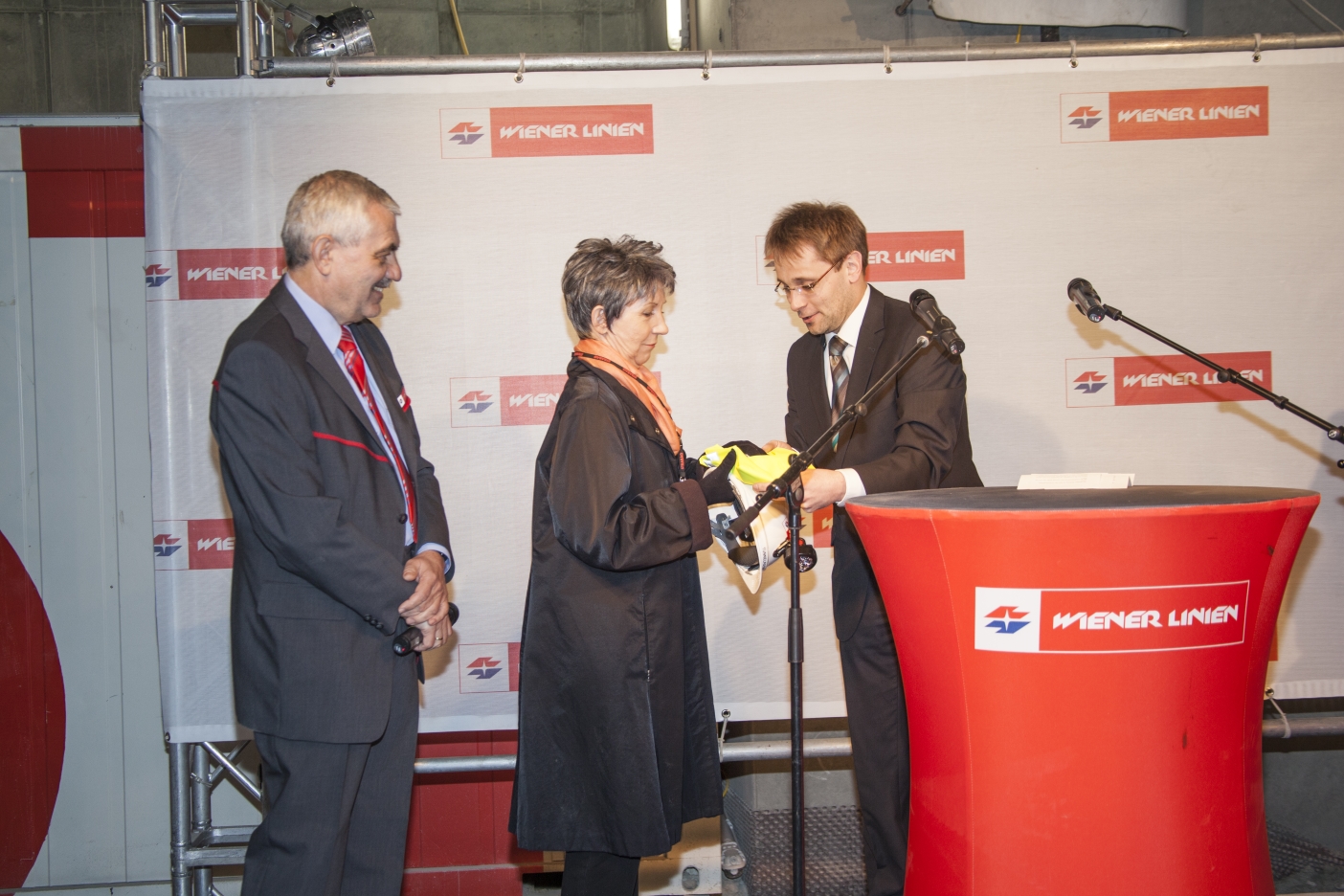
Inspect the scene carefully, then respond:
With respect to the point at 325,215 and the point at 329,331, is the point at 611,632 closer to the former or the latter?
the point at 329,331

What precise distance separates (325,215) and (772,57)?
5.26 ft

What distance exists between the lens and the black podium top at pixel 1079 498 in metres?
1.23

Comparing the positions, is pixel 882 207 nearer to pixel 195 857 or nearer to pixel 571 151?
pixel 571 151

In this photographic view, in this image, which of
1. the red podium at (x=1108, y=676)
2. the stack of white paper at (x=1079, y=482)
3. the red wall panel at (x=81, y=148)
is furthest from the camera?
the red wall panel at (x=81, y=148)

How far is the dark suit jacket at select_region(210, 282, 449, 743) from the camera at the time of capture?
1.71 meters

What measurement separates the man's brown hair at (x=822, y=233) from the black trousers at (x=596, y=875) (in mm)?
1443

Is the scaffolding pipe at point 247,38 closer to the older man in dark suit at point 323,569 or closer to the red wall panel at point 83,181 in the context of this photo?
the red wall panel at point 83,181

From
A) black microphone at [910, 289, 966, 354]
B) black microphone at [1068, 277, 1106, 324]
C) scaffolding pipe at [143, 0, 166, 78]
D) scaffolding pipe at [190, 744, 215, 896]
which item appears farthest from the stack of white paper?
scaffolding pipe at [143, 0, 166, 78]

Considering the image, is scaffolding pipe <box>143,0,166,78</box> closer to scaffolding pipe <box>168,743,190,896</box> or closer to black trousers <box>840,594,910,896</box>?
scaffolding pipe <box>168,743,190,896</box>

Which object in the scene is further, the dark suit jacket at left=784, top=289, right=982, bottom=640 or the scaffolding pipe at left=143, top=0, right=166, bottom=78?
the scaffolding pipe at left=143, top=0, right=166, bottom=78

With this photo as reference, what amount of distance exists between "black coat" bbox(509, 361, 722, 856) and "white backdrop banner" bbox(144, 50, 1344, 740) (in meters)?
0.97

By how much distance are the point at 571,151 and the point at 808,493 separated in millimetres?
1498

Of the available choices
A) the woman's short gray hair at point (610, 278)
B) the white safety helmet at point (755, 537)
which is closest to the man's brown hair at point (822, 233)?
the woman's short gray hair at point (610, 278)

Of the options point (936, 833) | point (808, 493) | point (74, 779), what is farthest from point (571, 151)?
point (74, 779)
